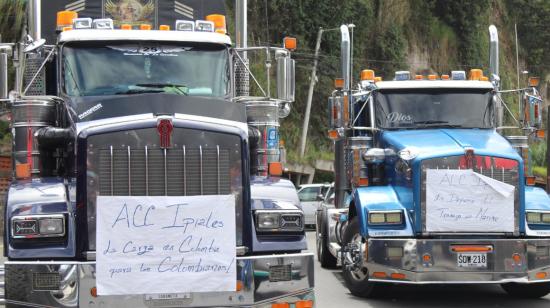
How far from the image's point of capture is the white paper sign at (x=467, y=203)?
35.3ft

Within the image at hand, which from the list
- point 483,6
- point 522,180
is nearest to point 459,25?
point 483,6

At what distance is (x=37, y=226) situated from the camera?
7020 mm

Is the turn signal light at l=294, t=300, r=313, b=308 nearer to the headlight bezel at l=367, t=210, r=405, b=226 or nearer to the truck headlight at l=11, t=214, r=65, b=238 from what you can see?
the truck headlight at l=11, t=214, r=65, b=238

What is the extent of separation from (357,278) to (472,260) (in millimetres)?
1718

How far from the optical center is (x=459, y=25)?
53656mm

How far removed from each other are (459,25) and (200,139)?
48473mm

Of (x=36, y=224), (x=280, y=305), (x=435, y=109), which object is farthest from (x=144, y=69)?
(x=435, y=109)

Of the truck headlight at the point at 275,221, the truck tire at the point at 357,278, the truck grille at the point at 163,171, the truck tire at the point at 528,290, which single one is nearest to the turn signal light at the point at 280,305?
the truck headlight at the point at 275,221

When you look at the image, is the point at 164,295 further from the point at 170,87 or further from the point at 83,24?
the point at 83,24

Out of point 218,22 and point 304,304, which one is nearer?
point 304,304

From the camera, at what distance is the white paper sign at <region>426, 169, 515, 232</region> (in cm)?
1075

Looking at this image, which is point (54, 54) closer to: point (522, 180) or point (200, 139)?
point (200, 139)

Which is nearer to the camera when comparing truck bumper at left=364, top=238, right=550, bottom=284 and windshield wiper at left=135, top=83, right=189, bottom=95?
windshield wiper at left=135, top=83, right=189, bottom=95

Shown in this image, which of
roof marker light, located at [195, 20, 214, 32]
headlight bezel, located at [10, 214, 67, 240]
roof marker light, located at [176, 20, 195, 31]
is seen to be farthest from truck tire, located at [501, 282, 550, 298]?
headlight bezel, located at [10, 214, 67, 240]
